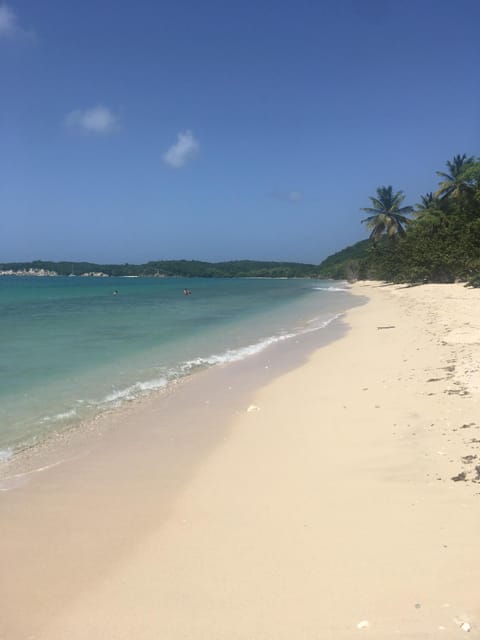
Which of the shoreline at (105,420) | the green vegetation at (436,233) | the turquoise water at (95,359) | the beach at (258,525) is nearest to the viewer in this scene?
the beach at (258,525)

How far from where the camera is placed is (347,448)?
552 cm

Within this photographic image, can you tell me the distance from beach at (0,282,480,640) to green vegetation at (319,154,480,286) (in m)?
28.2

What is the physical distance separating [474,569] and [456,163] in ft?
199

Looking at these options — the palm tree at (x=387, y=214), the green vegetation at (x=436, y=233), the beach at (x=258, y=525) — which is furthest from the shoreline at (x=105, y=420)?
the palm tree at (x=387, y=214)

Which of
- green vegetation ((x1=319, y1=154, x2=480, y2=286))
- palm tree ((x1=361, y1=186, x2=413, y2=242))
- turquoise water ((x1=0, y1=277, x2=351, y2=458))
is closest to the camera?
turquoise water ((x1=0, y1=277, x2=351, y2=458))

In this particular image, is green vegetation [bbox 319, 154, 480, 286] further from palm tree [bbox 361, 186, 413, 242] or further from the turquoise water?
the turquoise water

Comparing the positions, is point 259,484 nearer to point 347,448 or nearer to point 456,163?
point 347,448

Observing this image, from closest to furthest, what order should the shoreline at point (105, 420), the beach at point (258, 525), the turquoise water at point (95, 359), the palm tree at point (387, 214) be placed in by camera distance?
1. the beach at point (258, 525)
2. the shoreline at point (105, 420)
3. the turquoise water at point (95, 359)
4. the palm tree at point (387, 214)

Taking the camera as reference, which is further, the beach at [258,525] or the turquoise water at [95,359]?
the turquoise water at [95,359]

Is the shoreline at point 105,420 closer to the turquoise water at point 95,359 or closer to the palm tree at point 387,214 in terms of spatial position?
Answer: the turquoise water at point 95,359

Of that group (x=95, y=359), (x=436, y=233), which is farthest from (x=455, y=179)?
(x=95, y=359)

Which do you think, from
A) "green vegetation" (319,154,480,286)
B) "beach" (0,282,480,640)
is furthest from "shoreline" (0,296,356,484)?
"green vegetation" (319,154,480,286)

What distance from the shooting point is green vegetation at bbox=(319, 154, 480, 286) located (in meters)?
35.7

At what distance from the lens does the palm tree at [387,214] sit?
62656 millimetres
